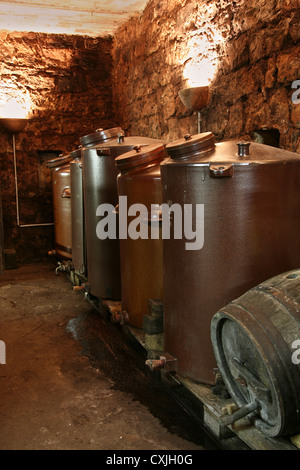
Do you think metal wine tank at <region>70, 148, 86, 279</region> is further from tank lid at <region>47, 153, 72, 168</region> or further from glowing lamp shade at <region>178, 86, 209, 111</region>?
glowing lamp shade at <region>178, 86, 209, 111</region>

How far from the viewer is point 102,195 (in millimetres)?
4215

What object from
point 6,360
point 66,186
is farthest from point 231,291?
point 66,186

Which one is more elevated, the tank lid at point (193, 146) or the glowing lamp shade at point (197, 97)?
the glowing lamp shade at point (197, 97)

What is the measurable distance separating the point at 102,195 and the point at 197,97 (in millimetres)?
1291

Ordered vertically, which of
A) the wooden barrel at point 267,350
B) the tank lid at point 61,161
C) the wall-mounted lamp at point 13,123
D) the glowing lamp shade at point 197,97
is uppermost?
the wall-mounted lamp at point 13,123

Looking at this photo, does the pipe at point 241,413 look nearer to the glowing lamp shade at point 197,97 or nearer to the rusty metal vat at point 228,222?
the rusty metal vat at point 228,222

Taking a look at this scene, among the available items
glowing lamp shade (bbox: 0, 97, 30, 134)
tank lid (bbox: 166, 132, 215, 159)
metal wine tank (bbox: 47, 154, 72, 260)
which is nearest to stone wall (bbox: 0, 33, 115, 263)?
glowing lamp shade (bbox: 0, 97, 30, 134)

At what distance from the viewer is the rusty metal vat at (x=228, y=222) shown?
2.33 meters

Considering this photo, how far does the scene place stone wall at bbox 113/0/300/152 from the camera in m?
3.10

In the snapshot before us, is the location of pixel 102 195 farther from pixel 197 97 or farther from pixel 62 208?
pixel 62 208

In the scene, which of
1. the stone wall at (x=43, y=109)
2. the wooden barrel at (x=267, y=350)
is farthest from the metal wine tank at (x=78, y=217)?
the wooden barrel at (x=267, y=350)

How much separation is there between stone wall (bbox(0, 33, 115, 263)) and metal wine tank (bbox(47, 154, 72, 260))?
86 cm

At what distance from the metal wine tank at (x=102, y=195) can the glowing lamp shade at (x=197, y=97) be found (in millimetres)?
504

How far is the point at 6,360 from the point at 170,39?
382 centimetres
